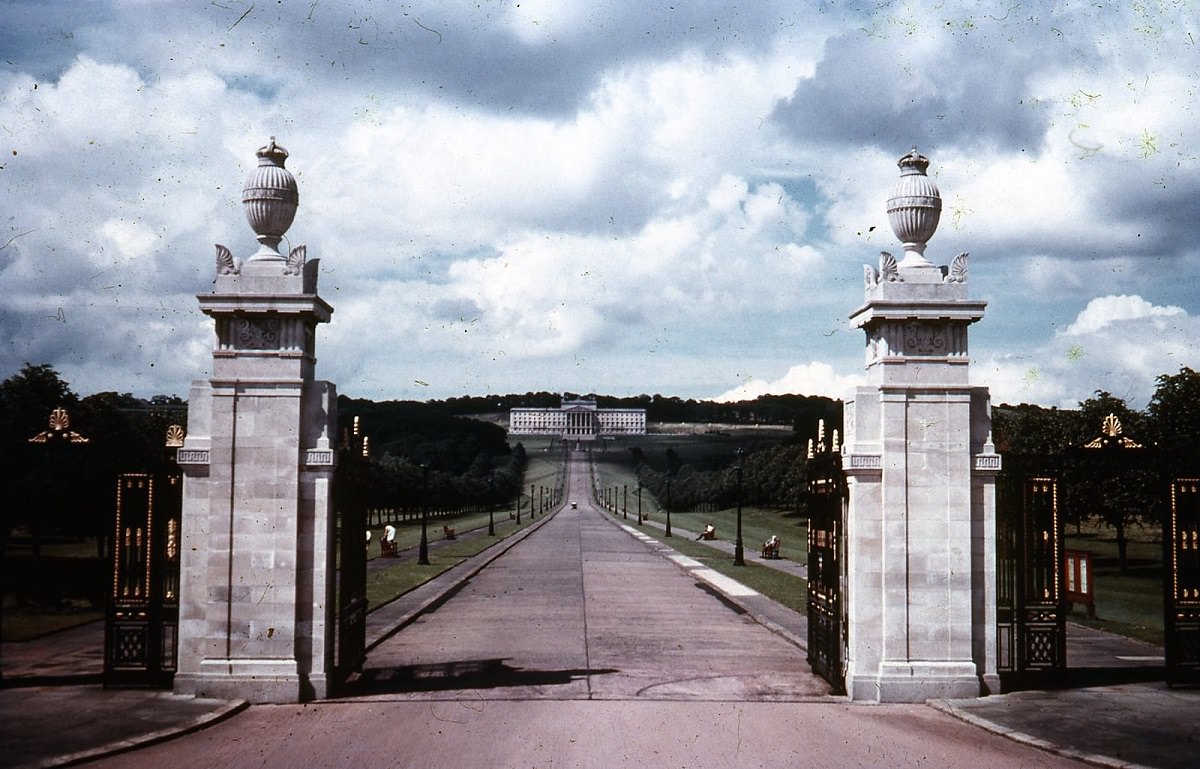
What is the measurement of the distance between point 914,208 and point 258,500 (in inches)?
375

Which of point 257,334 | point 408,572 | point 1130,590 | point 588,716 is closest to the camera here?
point 588,716

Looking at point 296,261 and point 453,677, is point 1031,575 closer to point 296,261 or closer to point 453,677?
point 453,677

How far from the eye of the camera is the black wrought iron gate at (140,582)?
14.7 m

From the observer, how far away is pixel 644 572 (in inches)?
1549

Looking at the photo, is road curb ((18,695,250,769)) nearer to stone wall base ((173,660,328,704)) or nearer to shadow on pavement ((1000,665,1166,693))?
stone wall base ((173,660,328,704))

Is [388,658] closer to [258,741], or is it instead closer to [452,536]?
[258,741]

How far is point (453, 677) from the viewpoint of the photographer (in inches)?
647

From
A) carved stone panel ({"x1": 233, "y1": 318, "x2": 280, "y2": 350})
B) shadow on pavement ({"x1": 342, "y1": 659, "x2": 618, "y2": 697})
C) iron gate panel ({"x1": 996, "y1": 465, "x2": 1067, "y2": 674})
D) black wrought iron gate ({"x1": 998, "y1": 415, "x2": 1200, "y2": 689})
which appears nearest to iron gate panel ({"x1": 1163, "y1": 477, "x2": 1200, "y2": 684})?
black wrought iron gate ({"x1": 998, "y1": 415, "x2": 1200, "y2": 689})

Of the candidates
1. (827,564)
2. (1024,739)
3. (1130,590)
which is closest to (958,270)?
(827,564)

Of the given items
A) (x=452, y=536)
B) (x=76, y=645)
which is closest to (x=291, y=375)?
(x=76, y=645)

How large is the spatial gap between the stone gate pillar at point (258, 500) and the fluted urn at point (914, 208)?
7.91 m

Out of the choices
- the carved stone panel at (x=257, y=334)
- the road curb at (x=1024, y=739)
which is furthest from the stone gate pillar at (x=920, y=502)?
the carved stone panel at (x=257, y=334)

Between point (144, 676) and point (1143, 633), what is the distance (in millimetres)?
19018

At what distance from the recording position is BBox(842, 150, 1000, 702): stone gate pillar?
14578mm
